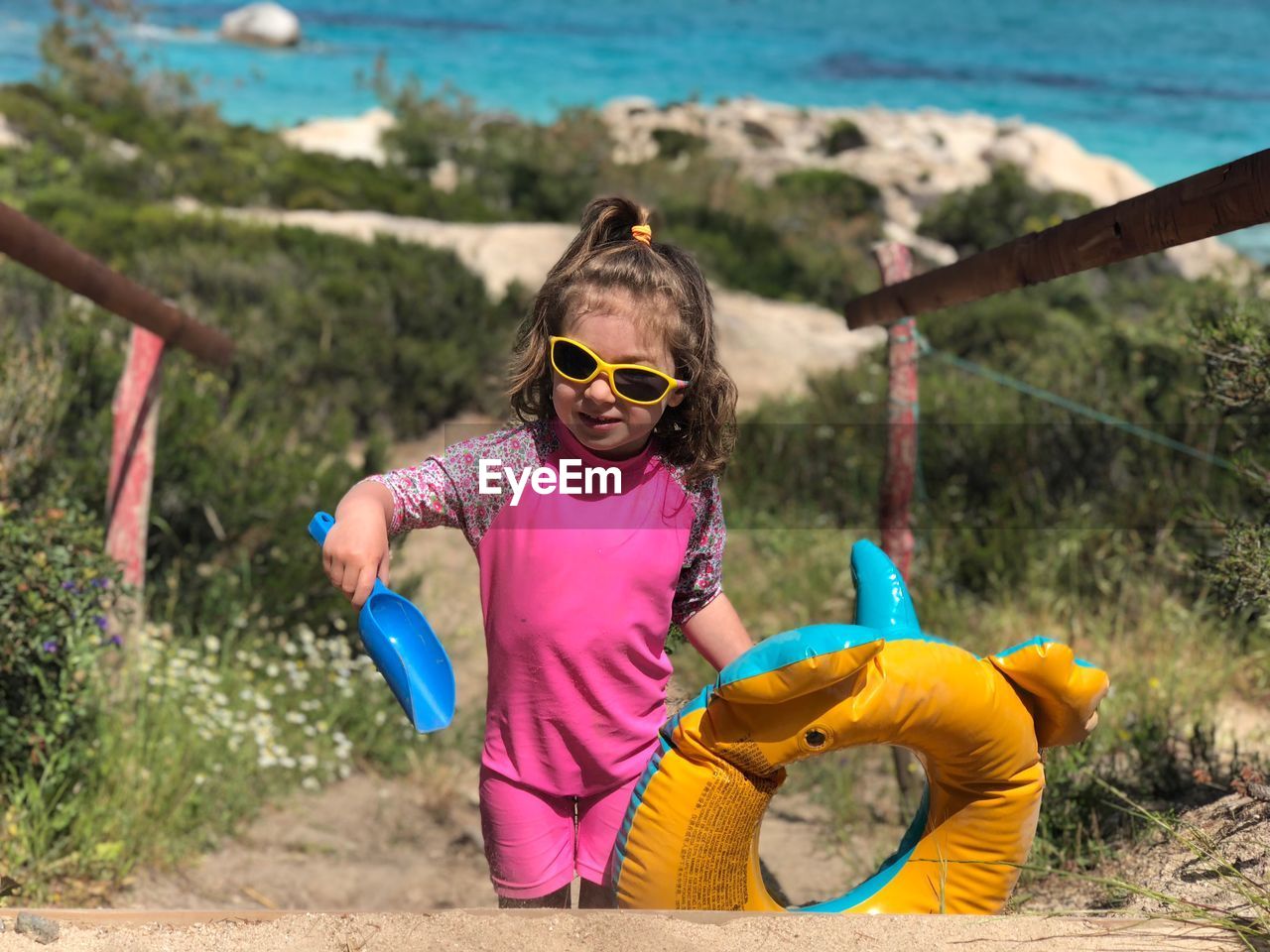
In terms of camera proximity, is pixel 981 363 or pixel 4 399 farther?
pixel 981 363

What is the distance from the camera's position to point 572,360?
1.93m

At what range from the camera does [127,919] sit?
6.06 ft

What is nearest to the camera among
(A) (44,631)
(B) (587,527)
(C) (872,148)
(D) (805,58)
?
(B) (587,527)

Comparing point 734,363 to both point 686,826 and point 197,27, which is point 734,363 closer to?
point 686,826

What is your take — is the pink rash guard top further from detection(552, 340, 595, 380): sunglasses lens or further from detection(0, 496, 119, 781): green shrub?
detection(0, 496, 119, 781): green shrub

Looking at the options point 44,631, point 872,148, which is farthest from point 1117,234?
point 872,148

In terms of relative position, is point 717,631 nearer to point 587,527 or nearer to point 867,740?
point 587,527

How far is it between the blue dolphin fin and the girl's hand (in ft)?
2.34

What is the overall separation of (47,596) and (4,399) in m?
1.14

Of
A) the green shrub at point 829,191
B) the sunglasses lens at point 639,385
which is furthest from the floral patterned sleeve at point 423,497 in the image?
the green shrub at point 829,191

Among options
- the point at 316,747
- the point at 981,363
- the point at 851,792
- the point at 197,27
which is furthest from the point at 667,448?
the point at 197,27

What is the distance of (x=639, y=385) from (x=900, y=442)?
6.50 feet

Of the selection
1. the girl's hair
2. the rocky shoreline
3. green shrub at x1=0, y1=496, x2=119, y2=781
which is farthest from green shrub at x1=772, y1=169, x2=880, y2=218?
the girl's hair

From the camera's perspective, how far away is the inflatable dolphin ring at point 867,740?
5.59ft
